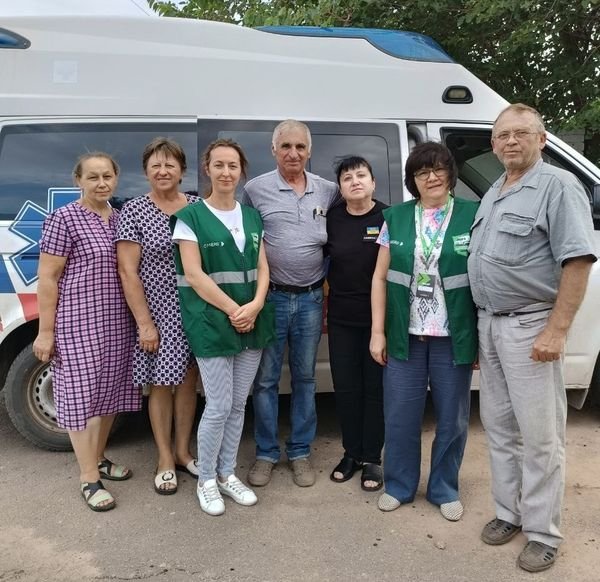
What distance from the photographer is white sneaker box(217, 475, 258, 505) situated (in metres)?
2.96

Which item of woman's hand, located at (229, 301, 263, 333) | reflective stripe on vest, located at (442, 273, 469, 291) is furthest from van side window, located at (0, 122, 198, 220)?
reflective stripe on vest, located at (442, 273, 469, 291)

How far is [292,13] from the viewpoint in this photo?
5.92 m

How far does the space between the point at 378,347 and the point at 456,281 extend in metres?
0.51

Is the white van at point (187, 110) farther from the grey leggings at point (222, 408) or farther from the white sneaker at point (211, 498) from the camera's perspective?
the white sneaker at point (211, 498)

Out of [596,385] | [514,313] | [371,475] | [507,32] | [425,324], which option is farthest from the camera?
[507,32]

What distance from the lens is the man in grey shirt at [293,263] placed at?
295cm

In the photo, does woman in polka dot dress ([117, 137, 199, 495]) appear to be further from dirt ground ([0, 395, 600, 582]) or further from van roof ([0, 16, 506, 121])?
van roof ([0, 16, 506, 121])

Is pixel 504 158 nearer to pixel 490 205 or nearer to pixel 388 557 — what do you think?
pixel 490 205

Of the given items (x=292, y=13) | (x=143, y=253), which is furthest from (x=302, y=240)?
(x=292, y=13)

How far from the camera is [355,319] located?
2.97m

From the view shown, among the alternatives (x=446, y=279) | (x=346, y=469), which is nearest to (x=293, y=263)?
(x=446, y=279)

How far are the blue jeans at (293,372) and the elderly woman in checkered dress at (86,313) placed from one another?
0.77 m

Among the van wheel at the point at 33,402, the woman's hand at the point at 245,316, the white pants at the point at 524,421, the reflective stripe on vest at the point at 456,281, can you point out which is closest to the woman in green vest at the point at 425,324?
the reflective stripe on vest at the point at 456,281

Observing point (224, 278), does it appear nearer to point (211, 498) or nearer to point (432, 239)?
point (432, 239)
